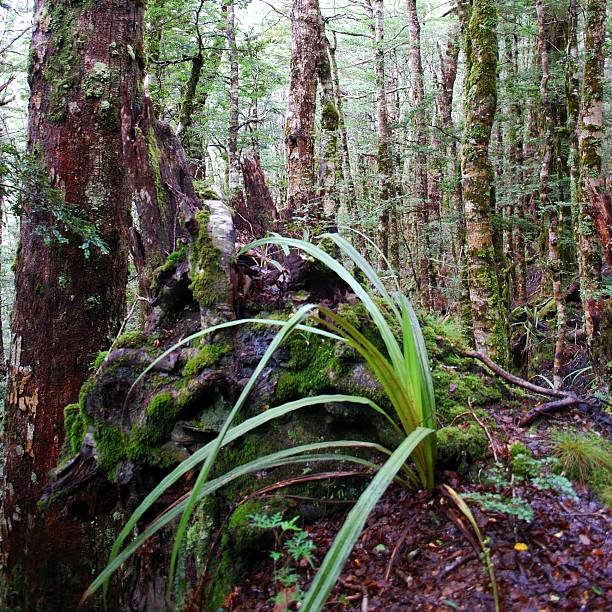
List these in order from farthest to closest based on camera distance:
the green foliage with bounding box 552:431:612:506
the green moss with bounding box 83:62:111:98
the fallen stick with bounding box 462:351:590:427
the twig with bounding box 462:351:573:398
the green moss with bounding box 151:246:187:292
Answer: the green moss with bounding box 83:62:111:98
the green moss with bounding box 151:246:187:292
the twig with bounding box 462:351:573:398
the fallen stick with bounding box 462:351:590:427
the green foliage with bounding box 552:431:612:506

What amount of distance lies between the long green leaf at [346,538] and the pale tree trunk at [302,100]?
5440 millimetres

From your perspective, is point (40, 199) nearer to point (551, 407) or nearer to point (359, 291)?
point (359, 291)

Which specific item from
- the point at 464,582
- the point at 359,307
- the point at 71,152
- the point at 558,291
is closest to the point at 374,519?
the point at 464,582

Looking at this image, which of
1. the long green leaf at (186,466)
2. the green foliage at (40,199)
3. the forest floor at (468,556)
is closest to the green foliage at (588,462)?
the forest floor at (468,556)

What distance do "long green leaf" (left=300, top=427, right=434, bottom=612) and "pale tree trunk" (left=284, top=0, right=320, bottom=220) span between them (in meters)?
5.44

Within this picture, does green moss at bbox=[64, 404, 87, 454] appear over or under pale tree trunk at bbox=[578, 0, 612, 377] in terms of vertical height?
under

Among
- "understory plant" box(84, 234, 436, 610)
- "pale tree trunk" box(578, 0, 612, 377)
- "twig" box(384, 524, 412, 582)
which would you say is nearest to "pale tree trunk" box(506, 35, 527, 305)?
"pale tree trunk" box(578, 0, 612, 377)

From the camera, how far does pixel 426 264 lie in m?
11.5

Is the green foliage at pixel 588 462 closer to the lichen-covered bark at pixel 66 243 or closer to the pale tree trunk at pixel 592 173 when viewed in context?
the lichen-covered bark at pixel 66 243

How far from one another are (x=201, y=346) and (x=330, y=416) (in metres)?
0.72

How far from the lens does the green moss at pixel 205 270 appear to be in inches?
92.3

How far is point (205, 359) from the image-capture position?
85.2 inches

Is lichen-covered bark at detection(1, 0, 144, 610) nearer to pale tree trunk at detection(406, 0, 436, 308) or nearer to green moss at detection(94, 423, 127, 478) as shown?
green moss at detection(94, 423, 127, 478)

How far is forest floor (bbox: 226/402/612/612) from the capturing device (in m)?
1.25
